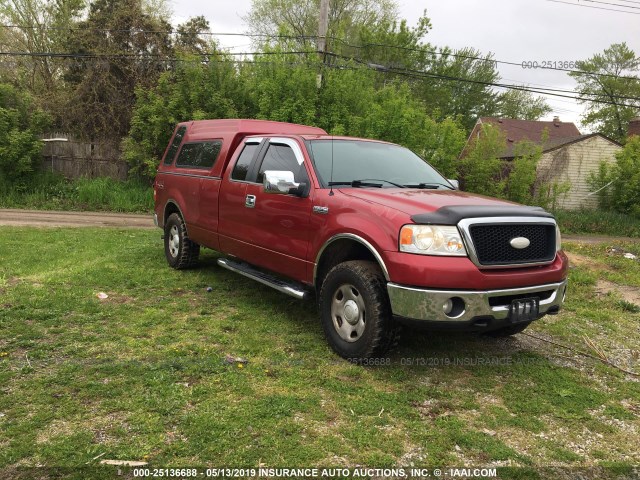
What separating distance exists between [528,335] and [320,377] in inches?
99.5

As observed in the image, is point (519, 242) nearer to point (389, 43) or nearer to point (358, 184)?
point (358, 184)

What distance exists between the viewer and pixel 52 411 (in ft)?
10.2

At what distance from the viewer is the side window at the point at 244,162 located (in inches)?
214

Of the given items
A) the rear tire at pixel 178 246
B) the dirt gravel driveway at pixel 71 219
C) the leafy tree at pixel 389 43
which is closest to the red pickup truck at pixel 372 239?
the rear tire at pixel 178 246

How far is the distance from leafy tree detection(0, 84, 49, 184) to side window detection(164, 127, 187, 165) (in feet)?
31.9

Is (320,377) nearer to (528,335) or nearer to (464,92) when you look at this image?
(528,335)

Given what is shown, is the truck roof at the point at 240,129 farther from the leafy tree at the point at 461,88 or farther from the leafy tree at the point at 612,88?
the leafy tree at the point at 612,88

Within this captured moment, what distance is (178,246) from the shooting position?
22.7ft

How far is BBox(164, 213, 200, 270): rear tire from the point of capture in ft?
22.2

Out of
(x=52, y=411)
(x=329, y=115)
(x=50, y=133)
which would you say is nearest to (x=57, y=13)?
(x=50, y=133)

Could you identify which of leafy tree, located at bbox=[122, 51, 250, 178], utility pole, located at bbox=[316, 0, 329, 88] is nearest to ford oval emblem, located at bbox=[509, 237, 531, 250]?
utility pole, located at bbox=[316, 0, 329, 88]

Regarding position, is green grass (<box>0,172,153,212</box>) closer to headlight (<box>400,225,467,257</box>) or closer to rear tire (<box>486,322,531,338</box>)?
rear tire (<box>486,322,531,338</box>)

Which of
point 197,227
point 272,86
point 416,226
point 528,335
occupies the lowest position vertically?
point 528,335

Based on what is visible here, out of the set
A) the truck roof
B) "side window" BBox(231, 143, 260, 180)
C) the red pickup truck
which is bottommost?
the red pickup truck
